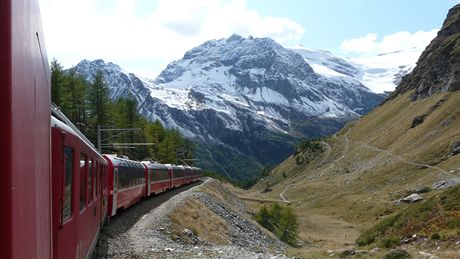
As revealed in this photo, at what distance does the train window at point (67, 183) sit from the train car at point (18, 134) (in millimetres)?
3471

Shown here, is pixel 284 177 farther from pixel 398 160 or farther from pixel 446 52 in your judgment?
pixel 398 160

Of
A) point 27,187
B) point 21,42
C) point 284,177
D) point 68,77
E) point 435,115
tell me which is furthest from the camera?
point 284,177

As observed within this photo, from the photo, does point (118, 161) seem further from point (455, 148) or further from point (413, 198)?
point (455, 148)

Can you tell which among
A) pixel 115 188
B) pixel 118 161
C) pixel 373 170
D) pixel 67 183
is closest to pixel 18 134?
pixel 67 183

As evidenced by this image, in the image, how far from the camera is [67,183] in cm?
738

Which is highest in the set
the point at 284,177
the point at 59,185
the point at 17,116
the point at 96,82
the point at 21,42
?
the point at 96,82

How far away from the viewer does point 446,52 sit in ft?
470

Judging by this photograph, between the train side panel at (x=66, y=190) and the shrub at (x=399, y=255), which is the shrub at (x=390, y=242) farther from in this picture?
the train side panel at (x=66, y=190)

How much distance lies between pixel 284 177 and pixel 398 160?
7386cm

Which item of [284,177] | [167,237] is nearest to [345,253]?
[167,237]

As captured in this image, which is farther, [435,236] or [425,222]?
[425,222]

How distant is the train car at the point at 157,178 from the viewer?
132 ft

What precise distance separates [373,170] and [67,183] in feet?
333

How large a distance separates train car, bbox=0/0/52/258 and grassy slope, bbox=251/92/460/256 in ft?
127
